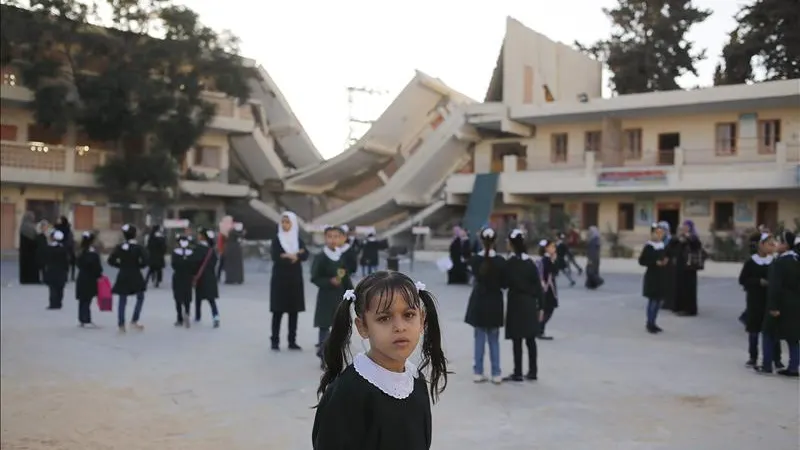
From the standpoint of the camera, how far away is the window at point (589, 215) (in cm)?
3697

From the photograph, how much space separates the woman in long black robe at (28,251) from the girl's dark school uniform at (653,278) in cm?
1461

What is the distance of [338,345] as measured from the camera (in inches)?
121

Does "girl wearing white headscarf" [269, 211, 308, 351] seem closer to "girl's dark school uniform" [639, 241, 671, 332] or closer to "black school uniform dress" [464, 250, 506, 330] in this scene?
"black school uniform dress" [464, 250, 506, 330]

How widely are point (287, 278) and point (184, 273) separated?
2723 mm

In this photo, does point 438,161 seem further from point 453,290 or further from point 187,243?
point 187,243

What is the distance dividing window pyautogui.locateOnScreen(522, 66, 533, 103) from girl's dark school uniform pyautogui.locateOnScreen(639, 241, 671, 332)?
27151 mm

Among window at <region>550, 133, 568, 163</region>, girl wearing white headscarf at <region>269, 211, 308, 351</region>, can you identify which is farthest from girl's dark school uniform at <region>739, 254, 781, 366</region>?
window at <region>550, 133, 568, 163</region>

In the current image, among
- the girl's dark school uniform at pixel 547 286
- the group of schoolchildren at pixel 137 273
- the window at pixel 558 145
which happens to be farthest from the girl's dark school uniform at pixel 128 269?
the window at pixel 558 145

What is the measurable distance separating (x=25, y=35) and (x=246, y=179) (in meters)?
16.2

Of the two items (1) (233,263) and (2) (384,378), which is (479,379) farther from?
(1) (233,263)

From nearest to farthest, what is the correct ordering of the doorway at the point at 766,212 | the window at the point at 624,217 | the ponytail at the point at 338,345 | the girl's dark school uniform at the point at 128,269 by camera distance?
the ponytail at the point at 338,345 < the girl's dark school uniform at the point at 128,269 < the doorway at the point at 766,212 < the window at the point at 624,217

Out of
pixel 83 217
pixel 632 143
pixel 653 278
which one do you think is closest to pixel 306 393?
pixel 653 278

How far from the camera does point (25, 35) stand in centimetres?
3067

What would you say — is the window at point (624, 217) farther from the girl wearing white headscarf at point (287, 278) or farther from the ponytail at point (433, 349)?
the ponytail at point (433, 349)
